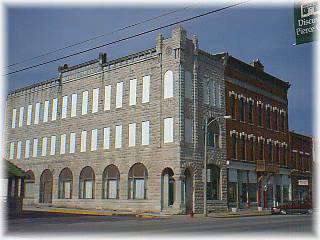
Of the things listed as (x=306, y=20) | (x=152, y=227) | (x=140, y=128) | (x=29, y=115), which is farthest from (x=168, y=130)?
(x=306, y=20)

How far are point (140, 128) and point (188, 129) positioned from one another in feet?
15.8

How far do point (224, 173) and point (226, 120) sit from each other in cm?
537

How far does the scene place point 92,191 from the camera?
45.5 metres

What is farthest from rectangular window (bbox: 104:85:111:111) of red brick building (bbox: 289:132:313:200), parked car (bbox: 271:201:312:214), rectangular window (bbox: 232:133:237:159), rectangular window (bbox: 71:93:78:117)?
red brick building (bbox: 289:132:313:200)

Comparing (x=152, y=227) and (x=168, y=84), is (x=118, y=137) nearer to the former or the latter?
(x=168, y=84)

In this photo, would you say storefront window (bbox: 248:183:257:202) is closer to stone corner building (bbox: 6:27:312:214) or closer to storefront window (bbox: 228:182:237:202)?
stone corner building (bbox: 6:27:312:214)

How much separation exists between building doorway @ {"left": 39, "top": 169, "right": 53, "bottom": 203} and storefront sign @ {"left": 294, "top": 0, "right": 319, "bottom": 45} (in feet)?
129

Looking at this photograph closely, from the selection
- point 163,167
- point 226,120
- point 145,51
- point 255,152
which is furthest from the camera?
point 255,152

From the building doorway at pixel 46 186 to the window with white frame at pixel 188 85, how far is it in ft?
64.6

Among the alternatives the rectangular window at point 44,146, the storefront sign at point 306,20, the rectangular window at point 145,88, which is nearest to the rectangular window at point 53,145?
the rectangular window at point 44,146

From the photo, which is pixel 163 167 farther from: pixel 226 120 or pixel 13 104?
pixel 13 104

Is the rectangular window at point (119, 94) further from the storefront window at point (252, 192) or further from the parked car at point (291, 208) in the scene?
the parked car at point (291, 208)

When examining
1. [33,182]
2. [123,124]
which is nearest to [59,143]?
[33,182]

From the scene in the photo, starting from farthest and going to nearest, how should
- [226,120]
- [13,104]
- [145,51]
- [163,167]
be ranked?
1. [13,104]
2. [226,120]
3. [145,51]
4. [163,167]
